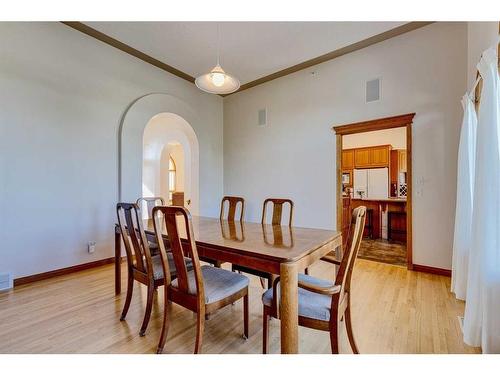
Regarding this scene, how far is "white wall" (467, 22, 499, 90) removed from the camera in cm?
176

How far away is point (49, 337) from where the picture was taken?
1739 millimetres

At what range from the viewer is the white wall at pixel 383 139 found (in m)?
5.82

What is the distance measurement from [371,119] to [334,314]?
2.99 metres

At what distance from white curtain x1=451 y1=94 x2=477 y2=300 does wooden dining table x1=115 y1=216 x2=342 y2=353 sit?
1347 millimetres

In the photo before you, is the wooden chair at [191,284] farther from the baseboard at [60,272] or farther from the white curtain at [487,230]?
the baseboard at [60,272]

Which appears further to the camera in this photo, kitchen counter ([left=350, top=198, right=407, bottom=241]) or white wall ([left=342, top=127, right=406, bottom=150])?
white wall ([left=342, top=127, right=406, bottom=150])

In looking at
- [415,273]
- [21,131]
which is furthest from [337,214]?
[21,131]

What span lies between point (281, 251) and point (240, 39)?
301 centimetres

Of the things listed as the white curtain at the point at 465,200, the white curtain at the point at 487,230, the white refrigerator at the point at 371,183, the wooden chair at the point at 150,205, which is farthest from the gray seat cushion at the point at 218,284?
the white refrigerator at the point at 371,183

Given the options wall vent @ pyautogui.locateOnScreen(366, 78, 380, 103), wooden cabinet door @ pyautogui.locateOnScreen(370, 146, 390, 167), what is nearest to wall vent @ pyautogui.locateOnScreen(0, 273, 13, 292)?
wall vent @ pyautogui.locateOnScreen(366, 78, 380, 103)

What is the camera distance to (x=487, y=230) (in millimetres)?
1434

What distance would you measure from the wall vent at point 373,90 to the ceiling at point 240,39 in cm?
60

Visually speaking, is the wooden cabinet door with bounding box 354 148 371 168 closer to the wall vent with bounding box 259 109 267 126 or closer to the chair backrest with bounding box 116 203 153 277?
the wall vent with bounding box 259 109 267 126

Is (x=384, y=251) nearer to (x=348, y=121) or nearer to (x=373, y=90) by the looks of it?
(x=348, y=121)
